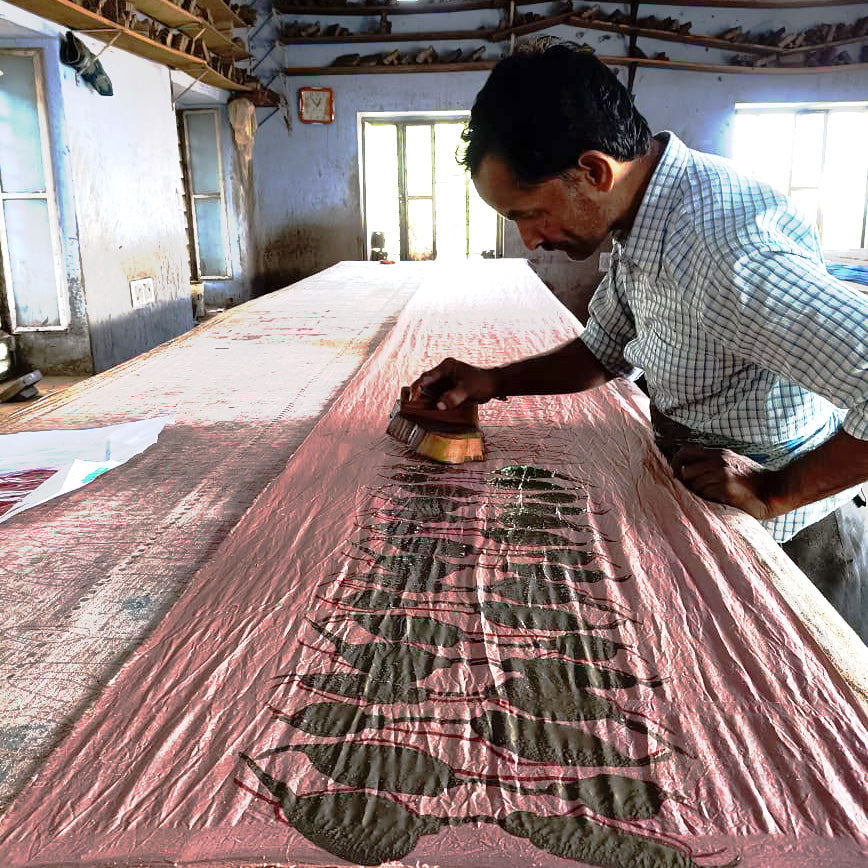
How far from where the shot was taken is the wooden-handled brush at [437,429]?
122 centimetres

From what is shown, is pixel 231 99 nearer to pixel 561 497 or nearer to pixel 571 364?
pixel 571 364

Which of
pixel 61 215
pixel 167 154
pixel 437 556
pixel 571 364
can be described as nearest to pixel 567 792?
pixel 437 556

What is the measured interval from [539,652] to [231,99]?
7491 mm

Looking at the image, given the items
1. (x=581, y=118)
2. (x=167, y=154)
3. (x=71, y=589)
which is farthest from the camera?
(x=167, y=154)

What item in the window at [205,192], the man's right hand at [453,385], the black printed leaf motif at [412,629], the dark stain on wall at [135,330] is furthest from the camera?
the window at [205,192]

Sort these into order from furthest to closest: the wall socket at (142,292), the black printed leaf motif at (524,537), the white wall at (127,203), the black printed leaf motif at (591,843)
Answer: the wall socket at (142,292)
the white wall at (127,203)
the black printed leaf motif at (524,537)
the black printed leaf motif at (591,843)

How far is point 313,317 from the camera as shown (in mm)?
2885

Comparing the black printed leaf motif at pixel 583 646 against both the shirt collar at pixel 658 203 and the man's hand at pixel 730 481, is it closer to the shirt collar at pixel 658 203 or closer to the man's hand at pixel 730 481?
the man's hand at pixel 730 481

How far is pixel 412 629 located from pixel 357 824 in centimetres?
24

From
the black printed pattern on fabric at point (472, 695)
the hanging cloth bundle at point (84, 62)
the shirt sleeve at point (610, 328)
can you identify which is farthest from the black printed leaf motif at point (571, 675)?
the hanging cloth bundle at point (84, 62)

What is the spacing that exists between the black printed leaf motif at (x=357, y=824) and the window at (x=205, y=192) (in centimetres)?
745

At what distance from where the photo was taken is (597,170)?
1.03 meters

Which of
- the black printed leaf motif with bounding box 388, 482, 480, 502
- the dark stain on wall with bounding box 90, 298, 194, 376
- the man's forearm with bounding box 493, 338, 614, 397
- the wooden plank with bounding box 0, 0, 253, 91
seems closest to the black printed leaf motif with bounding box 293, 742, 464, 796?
the black printed leaf motif with bounding box 388, 482, 480, 502

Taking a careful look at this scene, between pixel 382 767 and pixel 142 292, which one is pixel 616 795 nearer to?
pixel 382 767
